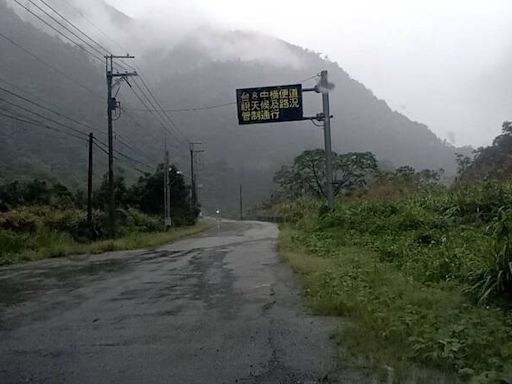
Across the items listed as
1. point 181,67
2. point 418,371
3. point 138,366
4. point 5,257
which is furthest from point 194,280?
point 181,67

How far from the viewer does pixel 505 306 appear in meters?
7.48

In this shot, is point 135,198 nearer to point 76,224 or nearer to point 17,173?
point 17,173

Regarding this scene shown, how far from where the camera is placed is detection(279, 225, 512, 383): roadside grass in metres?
5.20

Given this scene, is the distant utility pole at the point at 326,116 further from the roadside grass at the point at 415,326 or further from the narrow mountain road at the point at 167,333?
the roadside grass at the point at 415,326

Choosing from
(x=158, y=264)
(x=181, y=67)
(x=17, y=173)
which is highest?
(x=181, y=67)

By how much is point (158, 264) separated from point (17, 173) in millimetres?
32561

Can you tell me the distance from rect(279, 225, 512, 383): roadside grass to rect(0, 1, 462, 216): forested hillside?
38209 millimetres

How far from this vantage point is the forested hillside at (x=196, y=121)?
179ft

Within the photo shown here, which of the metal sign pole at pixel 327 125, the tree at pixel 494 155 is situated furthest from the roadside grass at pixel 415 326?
the metal sign pole at pixel 327 125

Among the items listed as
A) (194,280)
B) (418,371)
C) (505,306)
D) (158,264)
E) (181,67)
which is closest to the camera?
(418,371)

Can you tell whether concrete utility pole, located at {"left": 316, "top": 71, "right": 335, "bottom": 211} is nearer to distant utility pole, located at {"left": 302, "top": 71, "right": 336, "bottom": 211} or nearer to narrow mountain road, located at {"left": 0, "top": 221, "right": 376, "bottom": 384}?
distant utility pole, located at {"left": 302, "top": 71, "right": 336, "bottom": 211}

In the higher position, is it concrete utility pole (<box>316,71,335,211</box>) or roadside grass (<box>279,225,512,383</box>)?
concrete utility pole (<box>316,71,335,211</box>)

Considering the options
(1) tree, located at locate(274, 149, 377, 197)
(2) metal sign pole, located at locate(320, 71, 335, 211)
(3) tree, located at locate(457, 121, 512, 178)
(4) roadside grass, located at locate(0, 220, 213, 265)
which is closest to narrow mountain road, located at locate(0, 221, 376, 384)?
(4) roadside grass, located at locate(0, 220, 213, 265)

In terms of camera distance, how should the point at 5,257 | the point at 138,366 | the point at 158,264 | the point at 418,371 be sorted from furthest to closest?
1. the point at 5,257
2. the point at 158,264
3. the point at 138,366
4. the point at 418,371
